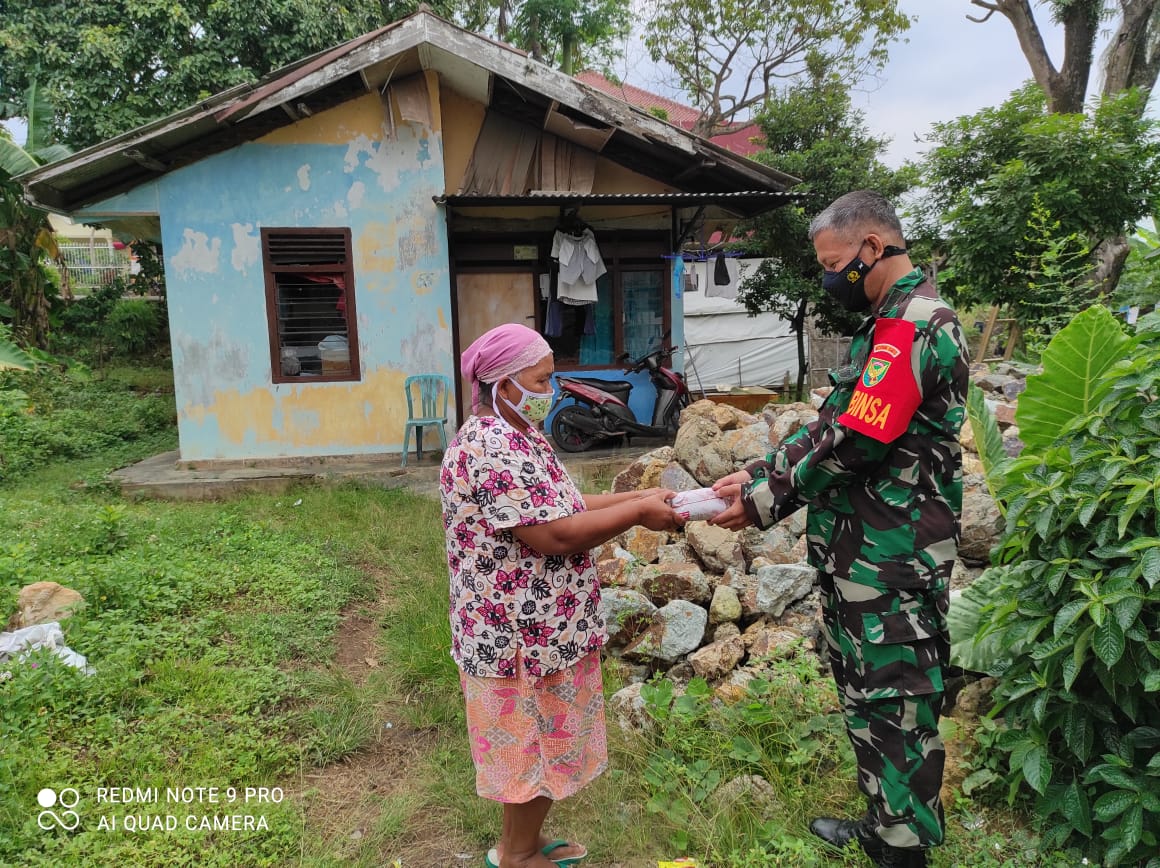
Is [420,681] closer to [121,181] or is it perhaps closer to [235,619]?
[235,619]

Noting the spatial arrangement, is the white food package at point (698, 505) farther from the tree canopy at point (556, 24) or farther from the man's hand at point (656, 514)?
the tree canopy at point (556, 24)

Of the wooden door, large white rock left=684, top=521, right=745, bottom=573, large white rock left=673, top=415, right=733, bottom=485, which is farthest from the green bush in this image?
large white rock left=684, top=521, right=745, bottom=573

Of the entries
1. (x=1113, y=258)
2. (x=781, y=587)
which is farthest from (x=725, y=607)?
(x=1113, y=258)

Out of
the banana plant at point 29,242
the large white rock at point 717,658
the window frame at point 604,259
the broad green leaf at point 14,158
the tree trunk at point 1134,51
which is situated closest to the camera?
the large white rock at point 717,658

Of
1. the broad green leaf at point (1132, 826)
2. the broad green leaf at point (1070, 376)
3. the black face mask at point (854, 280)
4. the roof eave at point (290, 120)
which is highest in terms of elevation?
the roof eave at point (290, 120)

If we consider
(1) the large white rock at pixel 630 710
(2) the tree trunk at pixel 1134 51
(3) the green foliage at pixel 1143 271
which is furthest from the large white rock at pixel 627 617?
(2) the tree trunk at pixel 1134 51

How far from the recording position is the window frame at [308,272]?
303 inches

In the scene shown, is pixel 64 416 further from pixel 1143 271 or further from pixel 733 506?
pixel 1143 271

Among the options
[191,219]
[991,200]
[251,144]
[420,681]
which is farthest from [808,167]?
[420,681]

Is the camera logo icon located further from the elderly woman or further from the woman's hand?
the woman's hand

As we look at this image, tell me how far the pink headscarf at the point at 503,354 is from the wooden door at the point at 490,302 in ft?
21.3

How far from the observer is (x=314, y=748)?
3.10m

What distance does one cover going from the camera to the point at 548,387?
2.19 metres

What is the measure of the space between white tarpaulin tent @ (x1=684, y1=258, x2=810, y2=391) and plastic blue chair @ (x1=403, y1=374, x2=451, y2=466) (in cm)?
834
